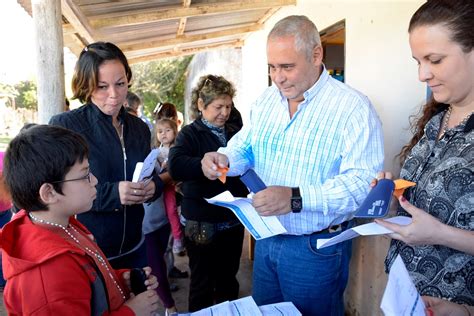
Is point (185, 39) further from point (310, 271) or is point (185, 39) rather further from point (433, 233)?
point (433, 233)

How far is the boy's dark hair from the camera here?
1.28m

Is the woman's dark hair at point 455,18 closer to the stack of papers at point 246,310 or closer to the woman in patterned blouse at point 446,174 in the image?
the woman in patterned blouse at point 446,174

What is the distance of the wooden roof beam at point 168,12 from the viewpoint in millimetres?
5105

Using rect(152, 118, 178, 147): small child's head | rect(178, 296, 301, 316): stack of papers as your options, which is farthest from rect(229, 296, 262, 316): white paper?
rect(152, 118, 178, 147): small child's head

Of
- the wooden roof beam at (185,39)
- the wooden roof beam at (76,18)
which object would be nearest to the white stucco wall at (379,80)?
the wooden roof beam at (76,18)

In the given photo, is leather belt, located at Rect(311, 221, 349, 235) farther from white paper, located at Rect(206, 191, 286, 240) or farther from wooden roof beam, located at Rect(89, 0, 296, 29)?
wooden roof beam, located at Rect(89, 0, 296, 29)

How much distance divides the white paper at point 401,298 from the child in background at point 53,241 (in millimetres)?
856

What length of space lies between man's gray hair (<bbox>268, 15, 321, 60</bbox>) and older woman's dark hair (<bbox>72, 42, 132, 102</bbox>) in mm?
829

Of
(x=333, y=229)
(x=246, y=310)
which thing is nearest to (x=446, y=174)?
(x=333, y=229)

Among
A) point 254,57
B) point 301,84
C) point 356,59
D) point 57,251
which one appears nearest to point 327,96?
point 301,84

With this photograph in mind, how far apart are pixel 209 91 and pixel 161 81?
2145cm

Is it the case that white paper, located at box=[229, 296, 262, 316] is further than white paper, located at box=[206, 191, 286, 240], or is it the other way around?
white paper, located at box=[206, 191, 286, 240]

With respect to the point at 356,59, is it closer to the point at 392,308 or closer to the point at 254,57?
the point at 392,308

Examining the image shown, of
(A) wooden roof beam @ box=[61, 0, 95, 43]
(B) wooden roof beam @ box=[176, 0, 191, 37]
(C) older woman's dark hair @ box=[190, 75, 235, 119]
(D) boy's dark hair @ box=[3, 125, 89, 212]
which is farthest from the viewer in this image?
(B) wooden roof beam @ box=[176, 0, 191, 37]
